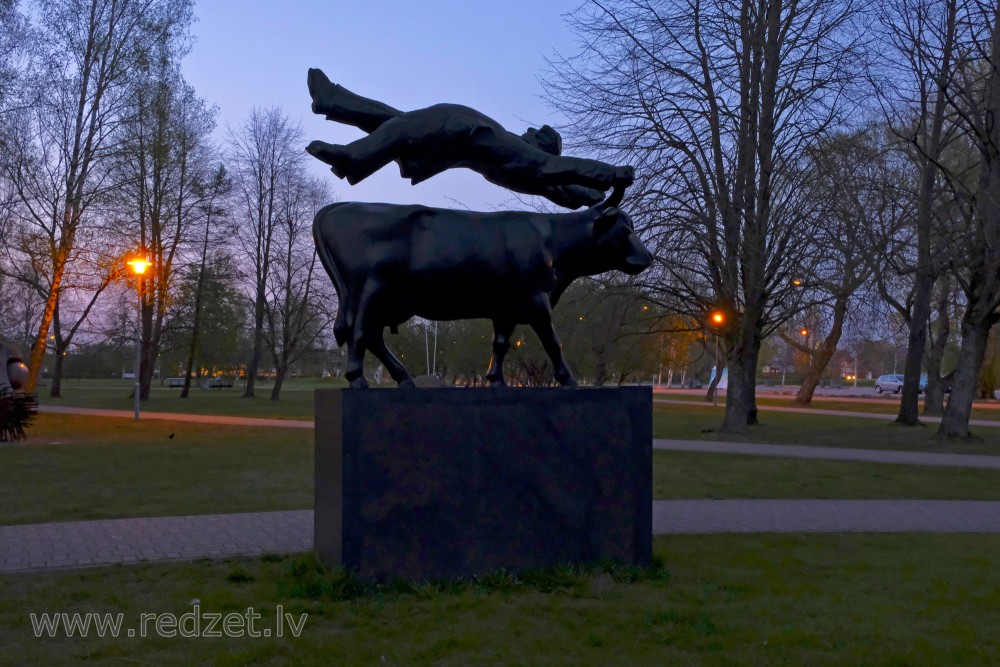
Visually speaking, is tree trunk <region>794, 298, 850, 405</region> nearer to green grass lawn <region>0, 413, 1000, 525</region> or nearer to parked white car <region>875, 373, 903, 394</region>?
green grass lawn <region>0, 413, 1000, 525</region>

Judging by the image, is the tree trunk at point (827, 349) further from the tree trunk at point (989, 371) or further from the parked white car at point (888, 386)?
the parked white car at point (888, 386)

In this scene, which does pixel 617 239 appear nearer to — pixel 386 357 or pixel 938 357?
pixel 386 357

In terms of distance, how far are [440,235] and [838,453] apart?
14512 mm

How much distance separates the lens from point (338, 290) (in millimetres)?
6000

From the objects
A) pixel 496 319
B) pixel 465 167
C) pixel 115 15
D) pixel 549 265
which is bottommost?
pixel 496 319

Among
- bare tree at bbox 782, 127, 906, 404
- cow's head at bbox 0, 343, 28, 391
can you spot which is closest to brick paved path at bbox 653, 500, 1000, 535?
bare tree at bbox 782, 127, 906, 404

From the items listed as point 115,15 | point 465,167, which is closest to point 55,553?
point 465,167

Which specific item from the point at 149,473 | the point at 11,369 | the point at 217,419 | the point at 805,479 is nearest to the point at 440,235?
the point at 149,473

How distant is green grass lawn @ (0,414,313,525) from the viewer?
9.77 meters

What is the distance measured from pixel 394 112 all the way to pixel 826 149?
1505 centimetres

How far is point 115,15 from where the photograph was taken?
82.3ft

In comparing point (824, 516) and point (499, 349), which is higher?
point (499, 349)

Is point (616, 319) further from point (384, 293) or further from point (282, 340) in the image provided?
point (282, 340)

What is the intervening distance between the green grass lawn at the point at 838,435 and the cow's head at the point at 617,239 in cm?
1513
